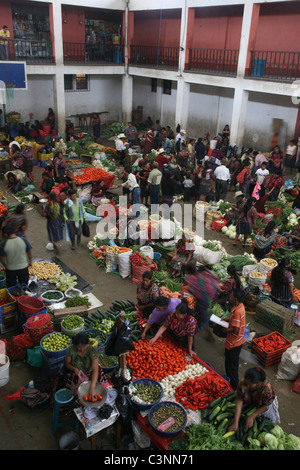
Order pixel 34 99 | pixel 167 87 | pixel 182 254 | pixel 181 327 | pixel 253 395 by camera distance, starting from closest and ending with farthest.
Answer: pixel 253 395 < pixel 181 327 < pixel 182 254 < pixel 34 99 < pixel 167 87

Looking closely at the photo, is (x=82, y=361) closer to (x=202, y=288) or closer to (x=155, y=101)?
(x=202, y=288)

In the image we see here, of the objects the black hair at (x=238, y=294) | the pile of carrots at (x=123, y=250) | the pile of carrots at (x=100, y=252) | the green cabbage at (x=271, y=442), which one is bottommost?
the pile of carrots at (x=100, y=252)

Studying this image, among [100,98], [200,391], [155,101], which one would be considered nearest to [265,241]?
[200,391]

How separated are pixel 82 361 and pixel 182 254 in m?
3.80

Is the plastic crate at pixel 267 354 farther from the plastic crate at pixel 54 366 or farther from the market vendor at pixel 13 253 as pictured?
the market vendor at pixel 13 253

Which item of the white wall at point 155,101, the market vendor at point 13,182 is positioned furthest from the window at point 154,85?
the market vendor at point 13,182

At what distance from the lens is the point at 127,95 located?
21109 mm

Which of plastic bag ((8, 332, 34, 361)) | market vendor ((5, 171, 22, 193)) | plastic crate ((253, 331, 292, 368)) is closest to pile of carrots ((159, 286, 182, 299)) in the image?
plastic crate ((253, 331, 292, 368))

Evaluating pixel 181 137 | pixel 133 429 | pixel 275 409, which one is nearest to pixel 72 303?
pixel 133 429

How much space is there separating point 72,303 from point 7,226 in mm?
1707

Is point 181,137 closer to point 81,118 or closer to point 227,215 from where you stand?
point 227,215

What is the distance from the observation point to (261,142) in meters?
17.6

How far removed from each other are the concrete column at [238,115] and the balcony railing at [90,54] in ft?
26.0

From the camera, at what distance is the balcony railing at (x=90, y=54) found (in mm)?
19812
